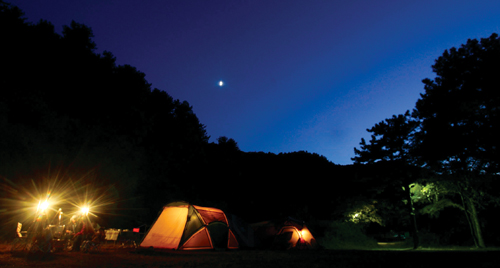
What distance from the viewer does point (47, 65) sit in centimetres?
1516

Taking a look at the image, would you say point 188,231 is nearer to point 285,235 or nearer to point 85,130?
point 285,235

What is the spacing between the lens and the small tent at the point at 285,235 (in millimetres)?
13309

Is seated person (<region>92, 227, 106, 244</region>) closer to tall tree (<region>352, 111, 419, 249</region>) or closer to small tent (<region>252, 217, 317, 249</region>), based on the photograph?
small tent (<region>252, 217, 317, 249</region>)

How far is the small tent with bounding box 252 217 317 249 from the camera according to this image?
13.3 meters

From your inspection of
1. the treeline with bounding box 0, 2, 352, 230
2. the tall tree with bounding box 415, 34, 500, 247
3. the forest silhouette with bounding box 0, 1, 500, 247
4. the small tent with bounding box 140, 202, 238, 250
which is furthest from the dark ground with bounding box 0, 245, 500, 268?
the tall tree with bounding box 415, 34, 500, 247

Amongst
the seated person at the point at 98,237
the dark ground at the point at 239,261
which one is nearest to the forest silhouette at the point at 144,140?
the seated person at the point at 98,237

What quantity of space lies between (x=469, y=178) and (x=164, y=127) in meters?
20.8

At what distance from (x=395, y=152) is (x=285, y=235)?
42.8 feet

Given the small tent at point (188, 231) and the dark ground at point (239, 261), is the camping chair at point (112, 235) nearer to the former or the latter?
the small tent at point (188, 231)

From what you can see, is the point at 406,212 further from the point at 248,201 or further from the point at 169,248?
the point at 169,248

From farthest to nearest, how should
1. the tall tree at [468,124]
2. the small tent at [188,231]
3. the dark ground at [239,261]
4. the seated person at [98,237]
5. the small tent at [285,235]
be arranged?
the tall tree at [468,124]
the small tent at [285,235]
the small tent at [188,231]
the seated person at [98,237]
the dark ground at [239,261]

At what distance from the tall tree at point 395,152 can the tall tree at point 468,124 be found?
4.54 feet

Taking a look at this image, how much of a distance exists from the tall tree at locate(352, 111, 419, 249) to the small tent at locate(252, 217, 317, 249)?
1057 centimetres

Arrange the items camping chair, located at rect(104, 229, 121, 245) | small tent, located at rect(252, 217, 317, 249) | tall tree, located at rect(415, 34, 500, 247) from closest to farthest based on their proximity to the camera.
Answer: camping chair, located at rect(104, 229, 121, 245) < small tent, located at rect(252, 217, 317, 249) < tall tree, located at rect(415, 34, 500, 247)
